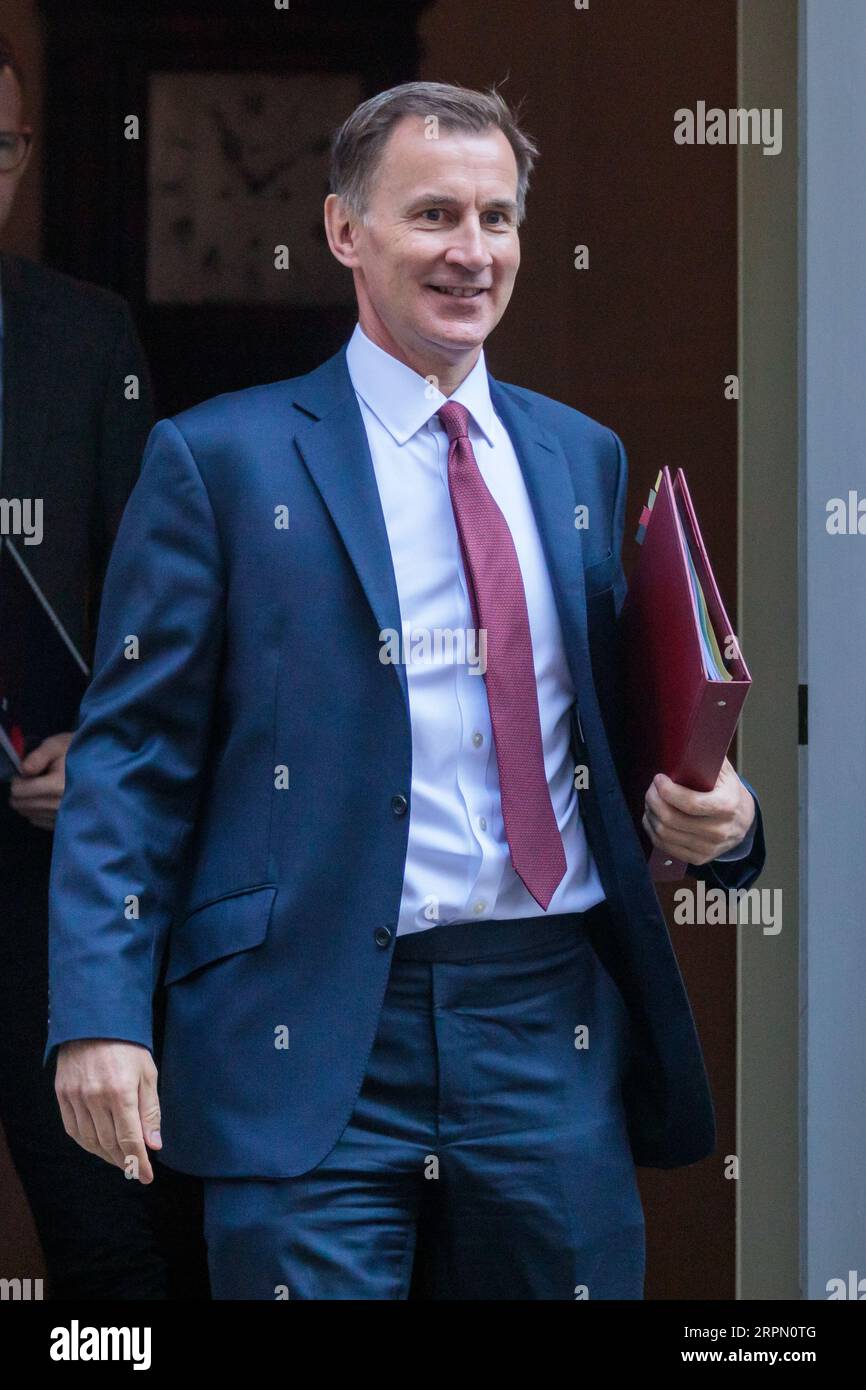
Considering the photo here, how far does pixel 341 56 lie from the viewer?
339 cm

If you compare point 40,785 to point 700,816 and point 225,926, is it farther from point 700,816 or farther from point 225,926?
point 700,816

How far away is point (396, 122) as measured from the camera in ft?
8.88

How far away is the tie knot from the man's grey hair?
0.98ft

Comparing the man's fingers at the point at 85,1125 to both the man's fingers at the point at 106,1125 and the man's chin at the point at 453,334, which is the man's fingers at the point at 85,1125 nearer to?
the man's fingers at the point at 106,1125

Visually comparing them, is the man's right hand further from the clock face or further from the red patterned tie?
the clock face

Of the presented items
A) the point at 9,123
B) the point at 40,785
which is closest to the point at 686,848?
the point at 40,785

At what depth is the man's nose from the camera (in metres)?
2.64

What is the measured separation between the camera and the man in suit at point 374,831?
8.28 ft

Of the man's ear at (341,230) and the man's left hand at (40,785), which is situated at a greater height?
the man's ear at (341,230)

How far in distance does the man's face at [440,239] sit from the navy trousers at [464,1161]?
2.69 feet

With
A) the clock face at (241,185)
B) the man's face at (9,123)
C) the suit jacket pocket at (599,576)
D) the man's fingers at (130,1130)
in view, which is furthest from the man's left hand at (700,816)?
the man's face at (9,123)

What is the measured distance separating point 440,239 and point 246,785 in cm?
79

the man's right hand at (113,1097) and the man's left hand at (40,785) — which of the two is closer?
the man's right hand at (113,1097)

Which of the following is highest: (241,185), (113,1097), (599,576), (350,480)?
(241,185)
